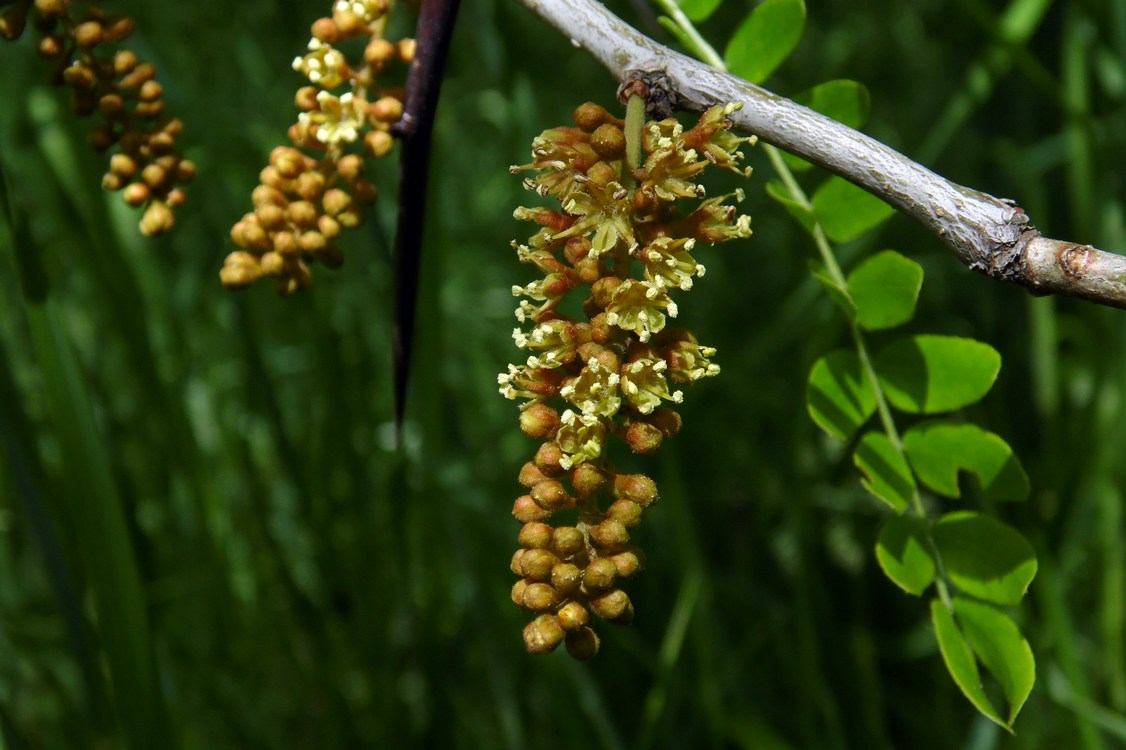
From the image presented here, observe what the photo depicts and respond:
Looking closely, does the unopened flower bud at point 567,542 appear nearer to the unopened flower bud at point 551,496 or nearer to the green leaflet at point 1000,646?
the unopened flower bud at point 551,496

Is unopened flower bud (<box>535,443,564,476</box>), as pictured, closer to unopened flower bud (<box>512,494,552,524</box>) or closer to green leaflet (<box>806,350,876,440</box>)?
unopened flower bud (<box>512,494,552,524</box>)

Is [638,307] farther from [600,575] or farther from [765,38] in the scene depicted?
[765,38]

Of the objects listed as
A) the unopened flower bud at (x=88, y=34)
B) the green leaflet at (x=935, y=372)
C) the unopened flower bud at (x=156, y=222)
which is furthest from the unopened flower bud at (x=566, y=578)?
Result: the unopened flower bud at (x=88, y=34)

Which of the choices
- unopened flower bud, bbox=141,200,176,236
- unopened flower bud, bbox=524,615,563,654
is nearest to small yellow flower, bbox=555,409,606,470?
unopened flower bud, bbox=524,615,563,654

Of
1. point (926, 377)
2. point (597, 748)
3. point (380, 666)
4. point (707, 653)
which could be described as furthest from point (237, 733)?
point (926, 377)

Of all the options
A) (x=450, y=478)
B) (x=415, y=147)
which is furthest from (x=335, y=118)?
(x=450, y=478)

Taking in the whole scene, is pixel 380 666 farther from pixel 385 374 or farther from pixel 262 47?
pixel 262 47
